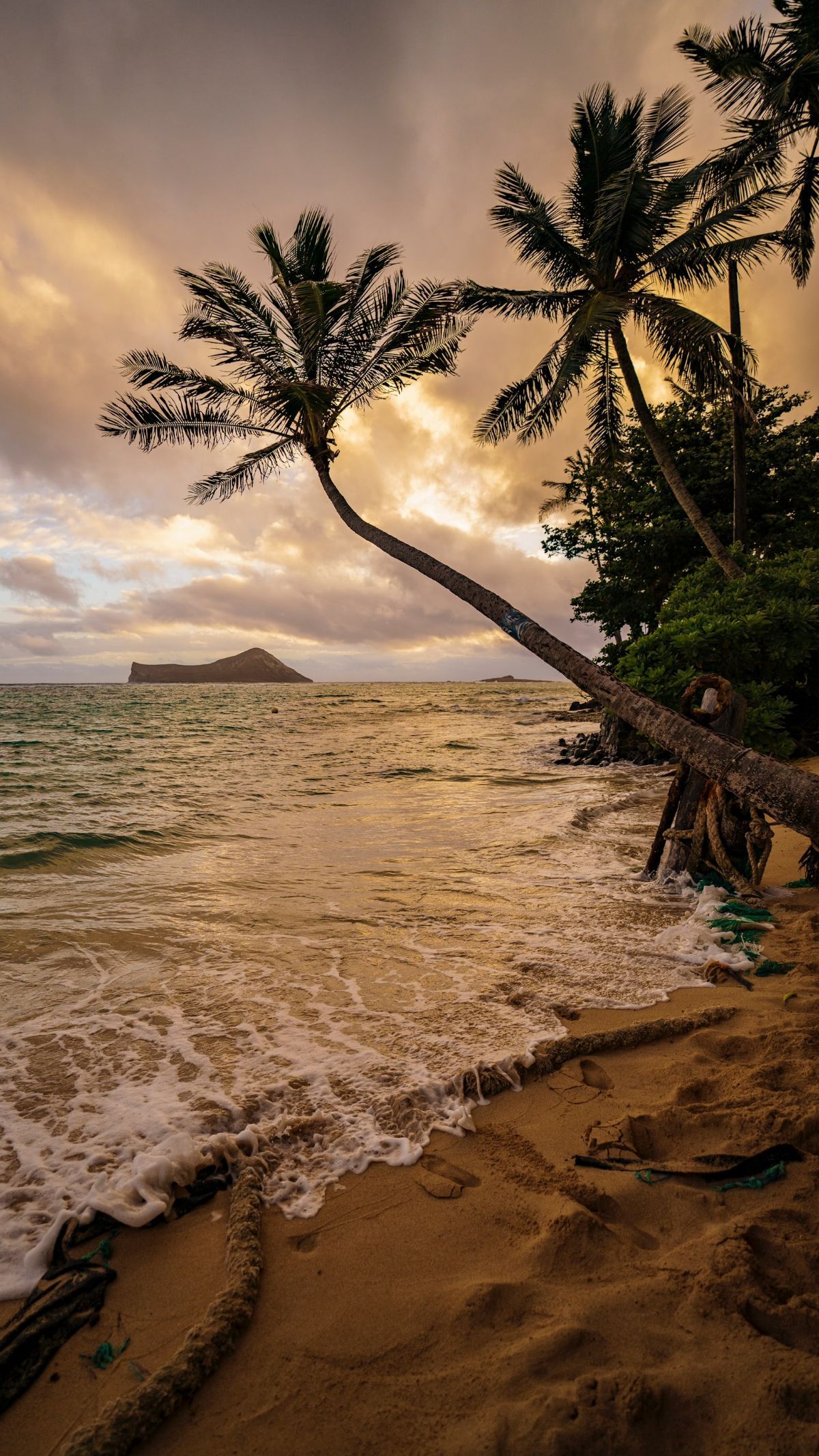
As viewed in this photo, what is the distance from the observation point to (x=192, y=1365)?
1.83 m

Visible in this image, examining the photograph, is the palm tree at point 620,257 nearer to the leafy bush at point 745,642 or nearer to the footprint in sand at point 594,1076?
the leafy bush at point 745,642

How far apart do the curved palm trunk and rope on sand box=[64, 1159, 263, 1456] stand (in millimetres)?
3963

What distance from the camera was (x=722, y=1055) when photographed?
3.43 m

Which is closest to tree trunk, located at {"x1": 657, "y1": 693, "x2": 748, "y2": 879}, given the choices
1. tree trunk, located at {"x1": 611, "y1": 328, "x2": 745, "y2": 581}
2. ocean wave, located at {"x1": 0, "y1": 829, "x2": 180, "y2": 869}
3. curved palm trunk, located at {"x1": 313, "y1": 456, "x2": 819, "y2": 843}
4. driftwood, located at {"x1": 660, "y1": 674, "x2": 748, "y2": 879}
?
driftwood, located at {"x1": 660, "y1": 674, "x2": 748, "y2": 879}

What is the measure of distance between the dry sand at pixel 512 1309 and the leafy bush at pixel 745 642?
6257 millimetres

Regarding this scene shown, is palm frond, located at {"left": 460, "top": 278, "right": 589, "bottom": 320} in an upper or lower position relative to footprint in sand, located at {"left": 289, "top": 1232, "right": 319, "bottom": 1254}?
upper

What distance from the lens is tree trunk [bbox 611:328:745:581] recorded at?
44.8ft

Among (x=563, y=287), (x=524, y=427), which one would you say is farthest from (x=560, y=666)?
(x=563, y=287)

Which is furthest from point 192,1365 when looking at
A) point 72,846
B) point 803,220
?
point 803,220

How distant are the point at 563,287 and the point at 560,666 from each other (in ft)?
42.8

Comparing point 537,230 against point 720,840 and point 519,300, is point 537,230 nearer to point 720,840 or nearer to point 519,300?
point 519,300

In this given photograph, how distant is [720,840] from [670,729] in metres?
1.80

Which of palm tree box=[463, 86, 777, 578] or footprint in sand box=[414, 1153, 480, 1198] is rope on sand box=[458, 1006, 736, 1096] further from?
palm tree box=[463, 86, 777, 578]

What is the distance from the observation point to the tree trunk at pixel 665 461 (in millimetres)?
13656
